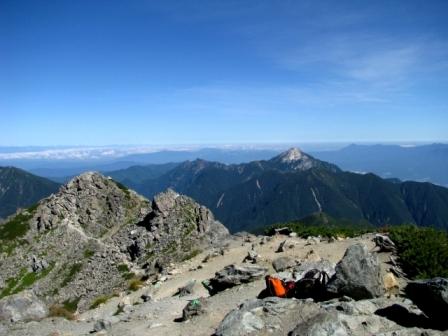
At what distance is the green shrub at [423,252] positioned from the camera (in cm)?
2320

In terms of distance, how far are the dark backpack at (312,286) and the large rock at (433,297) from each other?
4.68 m

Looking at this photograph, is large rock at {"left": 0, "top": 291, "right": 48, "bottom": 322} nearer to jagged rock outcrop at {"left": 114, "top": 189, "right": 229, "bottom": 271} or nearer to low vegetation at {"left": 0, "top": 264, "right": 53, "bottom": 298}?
jagged rock outcrop at {"left": 114, "top": 189, "right": 229, "bottom": 271}

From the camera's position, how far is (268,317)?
18.3 meters

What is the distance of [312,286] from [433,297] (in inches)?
239

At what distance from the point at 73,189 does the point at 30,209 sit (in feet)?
35.8

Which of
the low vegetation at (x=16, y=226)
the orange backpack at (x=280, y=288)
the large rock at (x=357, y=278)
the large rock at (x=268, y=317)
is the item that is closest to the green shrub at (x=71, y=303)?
the low vegetation at (x=16, y=226)

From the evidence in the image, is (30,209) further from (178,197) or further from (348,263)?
(348,263)

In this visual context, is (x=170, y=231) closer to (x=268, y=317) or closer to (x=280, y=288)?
(x=280, y=288)

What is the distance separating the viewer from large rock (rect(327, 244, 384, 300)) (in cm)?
1905

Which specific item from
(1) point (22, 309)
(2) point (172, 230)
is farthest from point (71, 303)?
(1) point (22, 309)

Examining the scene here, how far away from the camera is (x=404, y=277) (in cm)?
2378

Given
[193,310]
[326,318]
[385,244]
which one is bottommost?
[193,310]

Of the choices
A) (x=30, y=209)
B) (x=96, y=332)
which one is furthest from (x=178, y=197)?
(x=96, y=332)

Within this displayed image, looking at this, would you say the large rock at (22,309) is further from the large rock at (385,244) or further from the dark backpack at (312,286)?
the large rock at (385,244)
